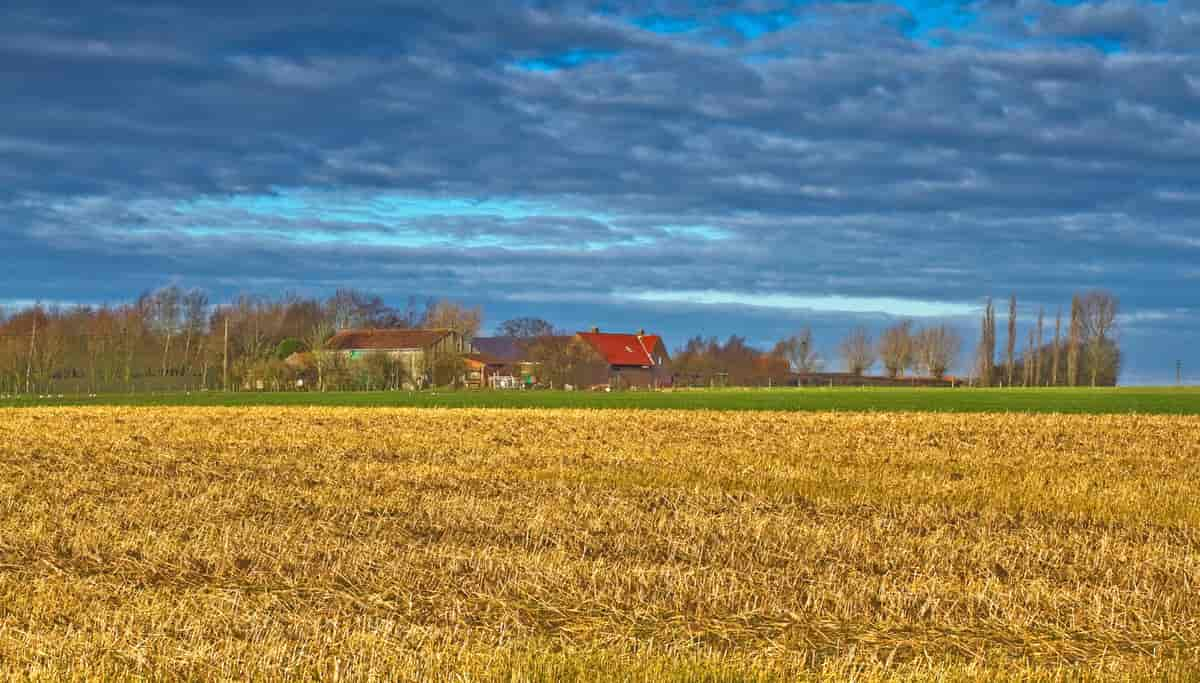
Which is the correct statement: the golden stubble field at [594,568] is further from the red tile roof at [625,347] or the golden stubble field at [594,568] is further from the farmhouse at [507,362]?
the red tile roof at [625,347]

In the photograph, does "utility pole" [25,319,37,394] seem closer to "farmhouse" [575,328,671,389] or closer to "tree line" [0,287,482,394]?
"tree line" [0,287,482,394]

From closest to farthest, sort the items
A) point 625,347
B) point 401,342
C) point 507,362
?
point 401,342 → point 507,362 → point 625,347

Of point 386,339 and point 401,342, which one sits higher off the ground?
point 386,339

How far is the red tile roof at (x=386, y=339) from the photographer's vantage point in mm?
141750

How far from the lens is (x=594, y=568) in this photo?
43.3 feet

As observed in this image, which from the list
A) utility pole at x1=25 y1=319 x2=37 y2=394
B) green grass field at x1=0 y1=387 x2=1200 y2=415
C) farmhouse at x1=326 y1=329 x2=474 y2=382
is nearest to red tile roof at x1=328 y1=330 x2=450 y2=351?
farmhouse at x1=326 y1=329 x2=474 y2=382

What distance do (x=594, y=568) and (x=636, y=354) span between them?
141641mm

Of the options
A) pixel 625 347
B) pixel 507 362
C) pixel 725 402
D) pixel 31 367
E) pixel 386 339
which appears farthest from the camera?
pixel 625 347

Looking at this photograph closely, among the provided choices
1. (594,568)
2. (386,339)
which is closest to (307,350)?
(386,339)

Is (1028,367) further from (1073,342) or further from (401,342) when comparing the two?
(401,342)

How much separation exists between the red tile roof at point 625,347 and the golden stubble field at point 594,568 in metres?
120

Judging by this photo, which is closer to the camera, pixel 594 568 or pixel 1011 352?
pixel 594 568

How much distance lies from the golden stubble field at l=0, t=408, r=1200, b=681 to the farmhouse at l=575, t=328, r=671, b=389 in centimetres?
11493

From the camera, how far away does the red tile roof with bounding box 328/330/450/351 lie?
141750 millimetres
